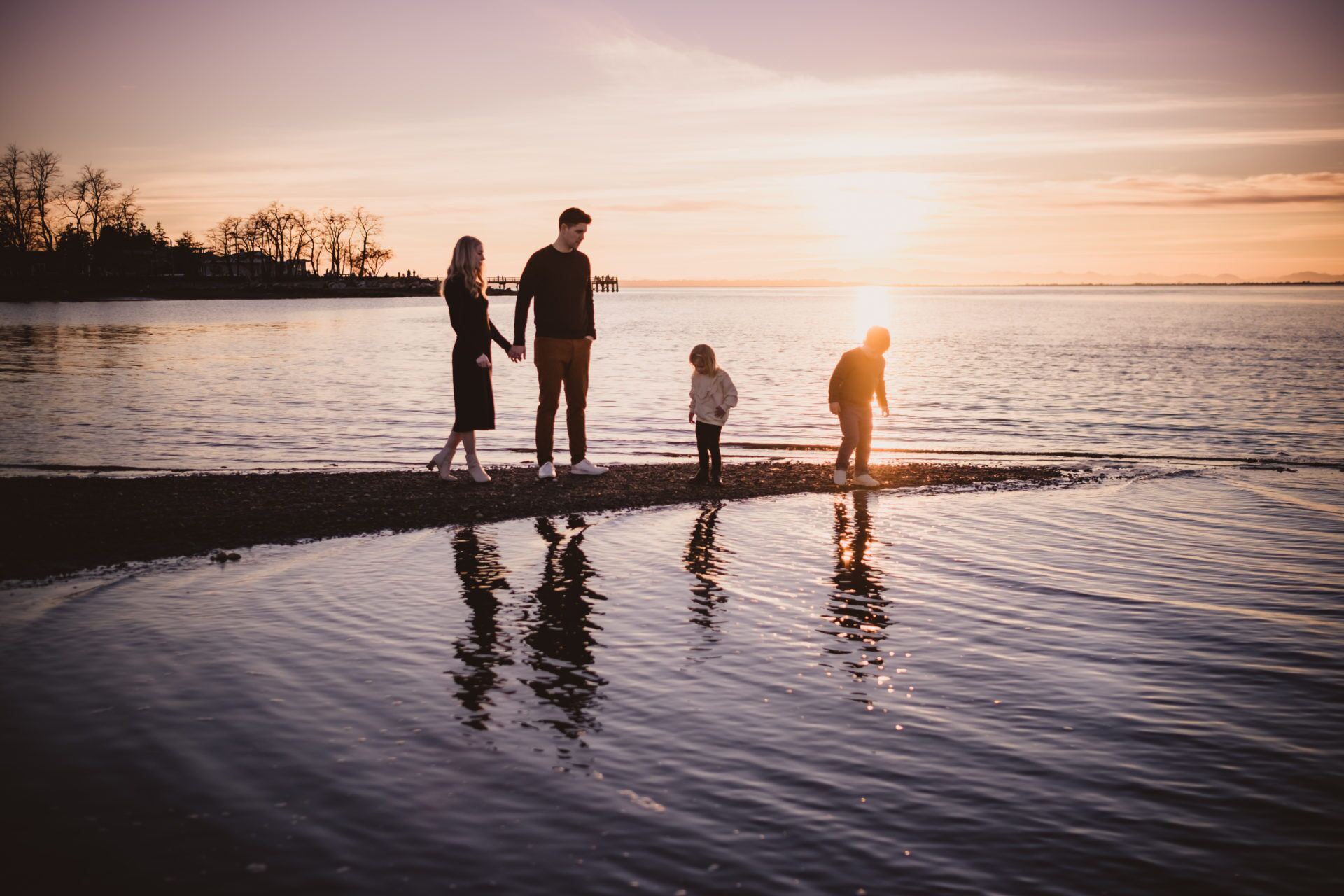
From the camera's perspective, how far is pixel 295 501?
11070 millimetres

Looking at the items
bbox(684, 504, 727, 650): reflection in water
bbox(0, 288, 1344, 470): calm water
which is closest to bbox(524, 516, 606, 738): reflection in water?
bbox(684, 504, 727, 650): reflection in water

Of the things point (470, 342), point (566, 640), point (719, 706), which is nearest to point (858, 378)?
point (470, 342)

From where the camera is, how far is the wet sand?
8977mm

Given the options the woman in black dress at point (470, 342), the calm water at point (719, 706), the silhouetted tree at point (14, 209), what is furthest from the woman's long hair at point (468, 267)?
the silhouetted tree at point (14, 209)

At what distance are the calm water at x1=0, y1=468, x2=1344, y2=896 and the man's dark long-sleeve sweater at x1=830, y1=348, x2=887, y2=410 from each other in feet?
14.0

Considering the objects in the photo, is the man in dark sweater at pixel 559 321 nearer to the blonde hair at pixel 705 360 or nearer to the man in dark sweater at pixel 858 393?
the blonde hair at pixel 705 360

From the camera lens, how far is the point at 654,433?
826 inches

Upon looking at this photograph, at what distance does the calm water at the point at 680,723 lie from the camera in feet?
12.8

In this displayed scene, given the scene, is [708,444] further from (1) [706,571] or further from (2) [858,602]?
(2) [858,602]

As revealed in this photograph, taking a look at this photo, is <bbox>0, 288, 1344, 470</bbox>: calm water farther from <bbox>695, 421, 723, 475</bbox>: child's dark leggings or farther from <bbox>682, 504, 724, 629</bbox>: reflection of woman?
<bbox>682, 504, 724, 629</bbox>: reflection of woman

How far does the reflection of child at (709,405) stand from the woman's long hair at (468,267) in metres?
2.86

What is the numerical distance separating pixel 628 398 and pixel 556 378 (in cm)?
1678

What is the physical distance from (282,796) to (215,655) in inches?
85.9

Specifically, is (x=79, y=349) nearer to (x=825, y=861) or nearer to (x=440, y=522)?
(x=440, y=522)
